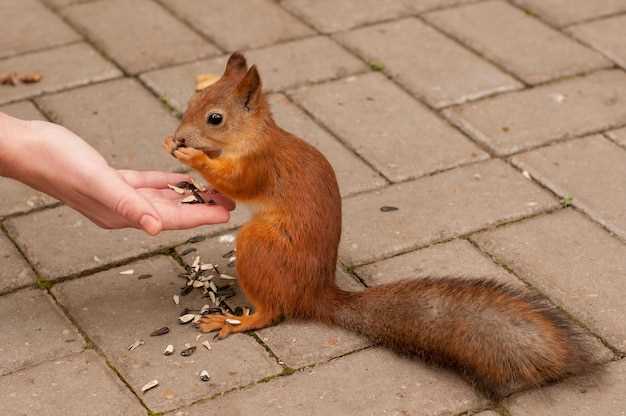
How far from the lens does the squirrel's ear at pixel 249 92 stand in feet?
10.7

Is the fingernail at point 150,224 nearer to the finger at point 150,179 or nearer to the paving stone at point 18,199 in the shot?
the finger at point 150,179

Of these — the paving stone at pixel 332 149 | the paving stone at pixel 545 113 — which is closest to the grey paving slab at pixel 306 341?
the paving stone at pixel 332 149

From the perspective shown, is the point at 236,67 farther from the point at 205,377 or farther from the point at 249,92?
the point at 205,377

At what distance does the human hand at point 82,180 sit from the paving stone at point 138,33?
161 cm

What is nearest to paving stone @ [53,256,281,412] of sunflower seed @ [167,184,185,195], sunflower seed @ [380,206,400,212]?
sunflower seed @ [167,184,185,195]

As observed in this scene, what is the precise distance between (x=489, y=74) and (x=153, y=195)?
1.91 metres

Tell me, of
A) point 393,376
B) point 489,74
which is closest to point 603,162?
point 489,74

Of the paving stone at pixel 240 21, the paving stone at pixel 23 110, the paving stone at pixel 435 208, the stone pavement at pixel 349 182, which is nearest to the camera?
the stone pavement at pixel 349 182

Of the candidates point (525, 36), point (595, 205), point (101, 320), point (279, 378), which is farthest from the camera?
point (525, 36)

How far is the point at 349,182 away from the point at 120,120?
998 mm

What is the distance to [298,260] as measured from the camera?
127 inches

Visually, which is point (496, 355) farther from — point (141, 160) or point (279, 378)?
point (141, 160)

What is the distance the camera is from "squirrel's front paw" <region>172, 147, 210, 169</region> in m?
3.25

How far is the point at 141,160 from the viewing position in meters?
4.24
